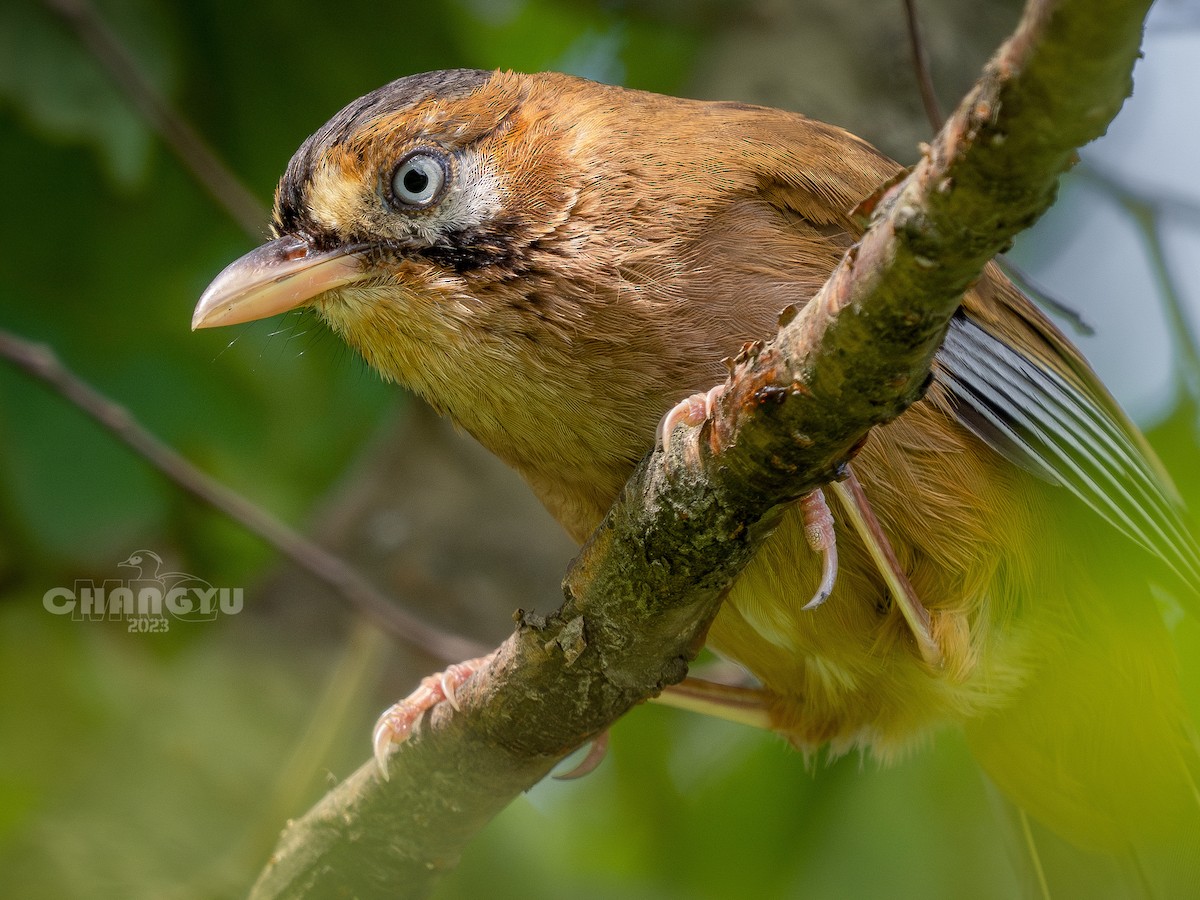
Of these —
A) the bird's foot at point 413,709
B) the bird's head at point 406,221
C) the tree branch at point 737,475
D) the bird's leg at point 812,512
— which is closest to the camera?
the tree branch at point 737,475

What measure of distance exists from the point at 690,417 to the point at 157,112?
2.56 meters

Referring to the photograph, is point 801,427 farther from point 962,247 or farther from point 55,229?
point 55,229

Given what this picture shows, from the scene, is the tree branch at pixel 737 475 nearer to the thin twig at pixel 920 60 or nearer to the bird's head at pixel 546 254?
the bird's head at pixel 546 254

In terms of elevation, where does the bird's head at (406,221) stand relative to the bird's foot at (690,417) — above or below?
above

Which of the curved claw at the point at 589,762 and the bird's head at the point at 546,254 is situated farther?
the curved claw at the point at 589,762

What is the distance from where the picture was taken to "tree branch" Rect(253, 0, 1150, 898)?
4.56ft

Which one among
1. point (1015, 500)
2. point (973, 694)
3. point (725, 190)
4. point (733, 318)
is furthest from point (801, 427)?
point (973, 694)

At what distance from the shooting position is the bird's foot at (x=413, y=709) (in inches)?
112

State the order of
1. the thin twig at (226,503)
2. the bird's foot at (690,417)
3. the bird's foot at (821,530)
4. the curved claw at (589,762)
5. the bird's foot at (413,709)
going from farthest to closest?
the thin twig at (226,503)
the curved claw at (589,762)
the bird's foot at (413,709)
the bird's foot at (821,530)
the bird's foot at (690,417)

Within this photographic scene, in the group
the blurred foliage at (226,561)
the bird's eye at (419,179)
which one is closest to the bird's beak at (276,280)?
the bird's eye at (419,179)

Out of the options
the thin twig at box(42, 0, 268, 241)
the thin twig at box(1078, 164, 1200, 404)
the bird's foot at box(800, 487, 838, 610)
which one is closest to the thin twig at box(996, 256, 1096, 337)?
the thin twig at box(1078, 164, 1200, 404)

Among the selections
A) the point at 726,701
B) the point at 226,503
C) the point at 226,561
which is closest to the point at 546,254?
the point at 726,701

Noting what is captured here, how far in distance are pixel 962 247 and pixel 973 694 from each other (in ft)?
5.93

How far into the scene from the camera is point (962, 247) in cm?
155
